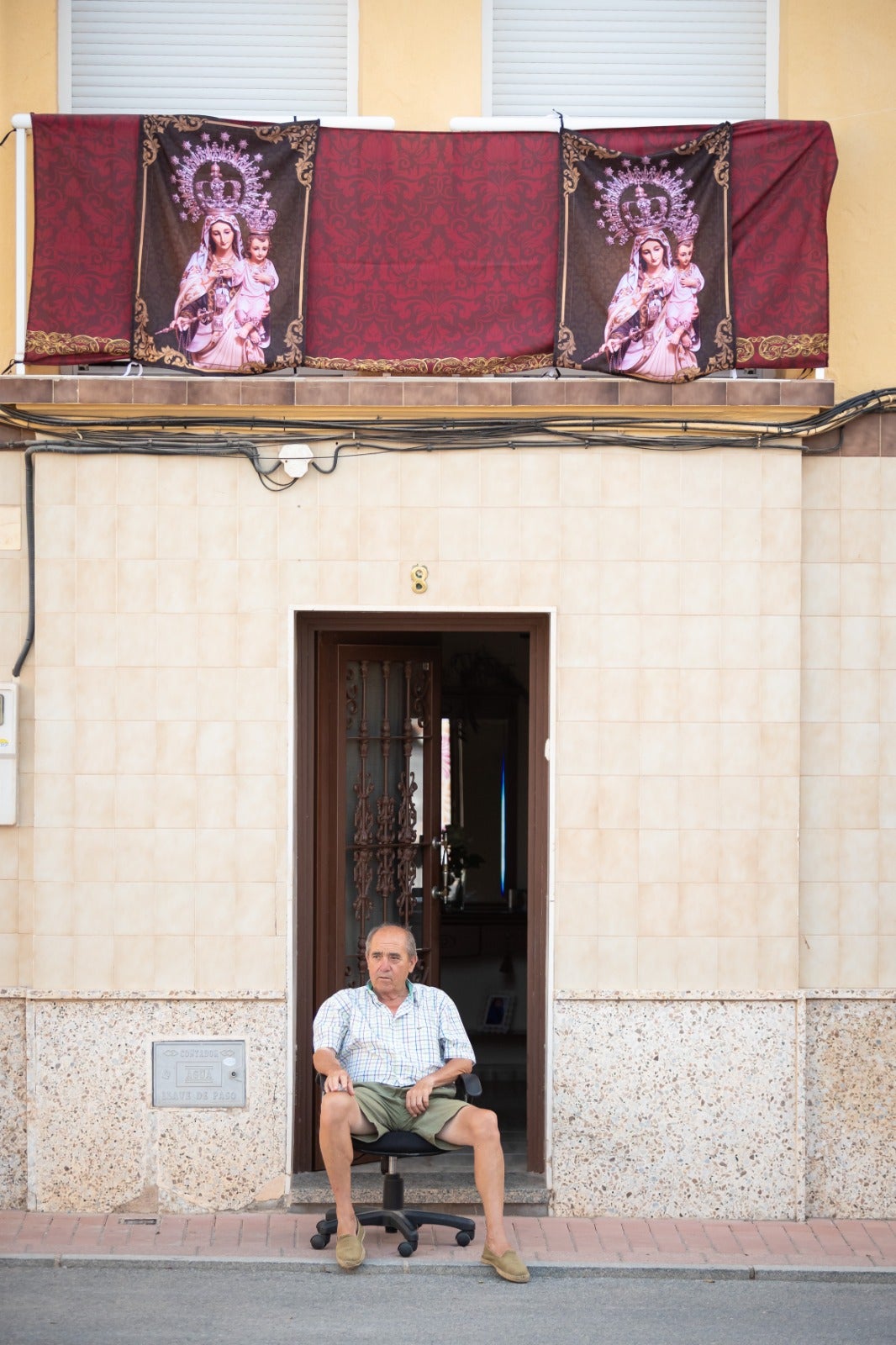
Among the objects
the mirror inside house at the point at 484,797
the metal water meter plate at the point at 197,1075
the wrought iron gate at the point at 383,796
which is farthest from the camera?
the mirror inside house at the point at 484,797

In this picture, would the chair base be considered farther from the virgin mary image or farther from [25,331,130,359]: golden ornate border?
[25,331,130,359]: golden ornate border

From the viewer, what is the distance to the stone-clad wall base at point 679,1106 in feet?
22.3

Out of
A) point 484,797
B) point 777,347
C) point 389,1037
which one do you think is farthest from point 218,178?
point 484,797

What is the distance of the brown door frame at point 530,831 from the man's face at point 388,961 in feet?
2.27

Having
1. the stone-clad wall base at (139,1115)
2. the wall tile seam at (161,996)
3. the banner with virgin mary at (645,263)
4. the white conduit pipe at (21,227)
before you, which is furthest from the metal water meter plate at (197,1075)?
the banner with virgin mary at (645,263)

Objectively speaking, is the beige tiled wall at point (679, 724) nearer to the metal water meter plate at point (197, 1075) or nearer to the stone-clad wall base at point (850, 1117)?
the stone-clad wall base at point (850, 1117)

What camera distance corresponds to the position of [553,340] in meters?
6.91

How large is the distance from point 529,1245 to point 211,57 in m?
5.72

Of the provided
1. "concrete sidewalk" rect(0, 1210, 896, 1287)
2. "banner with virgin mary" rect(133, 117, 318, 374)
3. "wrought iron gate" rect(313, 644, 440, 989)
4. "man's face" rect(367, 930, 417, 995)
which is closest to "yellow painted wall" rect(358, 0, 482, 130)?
"banner with virgin mary" rect(133, 117, 318, 374)

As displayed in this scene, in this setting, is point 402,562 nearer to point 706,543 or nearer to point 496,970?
point 706,543

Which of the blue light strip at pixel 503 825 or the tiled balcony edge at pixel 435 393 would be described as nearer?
the tiled balcony edge at pixel 435 393

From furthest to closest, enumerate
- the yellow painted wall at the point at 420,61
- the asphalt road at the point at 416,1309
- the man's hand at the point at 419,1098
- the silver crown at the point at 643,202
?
1. the yellow painted wall at the point at 420,61
2. the silver crown at the point at 643,202
3. the man's hand at the point at 419,1098
4. the asphalt road at the point at 416,1309

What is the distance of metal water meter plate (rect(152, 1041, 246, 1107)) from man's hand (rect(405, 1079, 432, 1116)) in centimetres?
103

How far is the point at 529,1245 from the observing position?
6.43 metres
